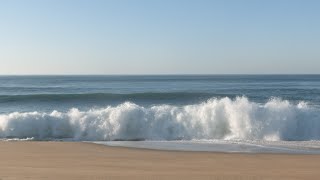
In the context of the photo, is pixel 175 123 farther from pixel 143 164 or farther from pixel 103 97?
pixel 103 97

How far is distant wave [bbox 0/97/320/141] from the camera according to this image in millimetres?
15000

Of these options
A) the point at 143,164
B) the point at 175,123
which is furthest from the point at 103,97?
the point at 143,164

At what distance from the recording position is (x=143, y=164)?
8.36 metres

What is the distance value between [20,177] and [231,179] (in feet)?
11.1

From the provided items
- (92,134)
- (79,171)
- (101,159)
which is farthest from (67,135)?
(79,171)

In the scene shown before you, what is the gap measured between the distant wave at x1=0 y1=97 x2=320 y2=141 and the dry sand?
4819 mm

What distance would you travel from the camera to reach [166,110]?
16984 mm

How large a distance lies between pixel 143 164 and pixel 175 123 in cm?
765

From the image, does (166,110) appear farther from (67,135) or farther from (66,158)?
(66,158)

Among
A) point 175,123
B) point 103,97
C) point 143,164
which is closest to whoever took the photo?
point 143,164

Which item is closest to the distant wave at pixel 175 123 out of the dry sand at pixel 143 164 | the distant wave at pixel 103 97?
the dry sand at pixel 143 164

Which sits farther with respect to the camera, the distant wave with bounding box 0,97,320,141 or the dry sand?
the distant wave with bounding box 0,97,320,141

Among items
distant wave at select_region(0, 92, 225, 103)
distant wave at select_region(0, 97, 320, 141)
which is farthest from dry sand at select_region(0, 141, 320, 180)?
distant wave at select_region(0, 92, 225, 103)

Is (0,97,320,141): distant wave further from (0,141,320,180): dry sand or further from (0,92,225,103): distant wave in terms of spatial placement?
(0,92,225,103): distant wave
